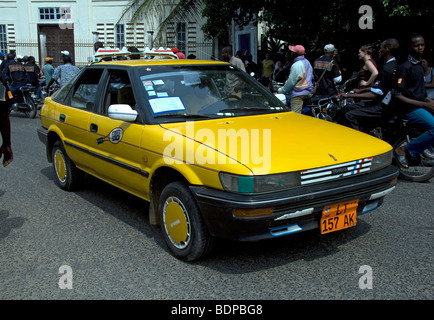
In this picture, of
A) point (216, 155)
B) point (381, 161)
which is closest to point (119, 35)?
point (381, 161)

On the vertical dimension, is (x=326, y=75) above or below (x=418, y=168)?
above

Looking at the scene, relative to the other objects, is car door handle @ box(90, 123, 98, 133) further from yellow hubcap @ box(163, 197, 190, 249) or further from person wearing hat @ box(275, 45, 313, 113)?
person wearing hat @ box(275, 45, 313, 113)

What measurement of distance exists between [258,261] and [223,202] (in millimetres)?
763

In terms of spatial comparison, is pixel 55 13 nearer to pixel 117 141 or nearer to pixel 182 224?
pixel 117 141

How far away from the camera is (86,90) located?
216 inches

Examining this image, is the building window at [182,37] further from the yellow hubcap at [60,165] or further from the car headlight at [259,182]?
the car headlight at [259,182]

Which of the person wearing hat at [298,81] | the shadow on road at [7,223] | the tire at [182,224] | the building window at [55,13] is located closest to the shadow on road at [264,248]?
the tire at [182,224]

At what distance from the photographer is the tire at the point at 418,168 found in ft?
20.5

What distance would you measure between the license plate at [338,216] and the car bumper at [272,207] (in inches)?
1.6

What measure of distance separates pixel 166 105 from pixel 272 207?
5.08 feet

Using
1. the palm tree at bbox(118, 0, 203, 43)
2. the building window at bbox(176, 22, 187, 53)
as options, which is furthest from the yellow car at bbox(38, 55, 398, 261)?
the building window at bbox(176, 22, 187, 53)

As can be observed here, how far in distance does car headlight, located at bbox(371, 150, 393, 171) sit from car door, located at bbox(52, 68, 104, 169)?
2970 millimetres

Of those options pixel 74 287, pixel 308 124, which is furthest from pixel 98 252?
pixel 308 124

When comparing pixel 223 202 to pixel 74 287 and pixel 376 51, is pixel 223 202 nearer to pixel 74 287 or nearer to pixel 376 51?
pixel 74 287
